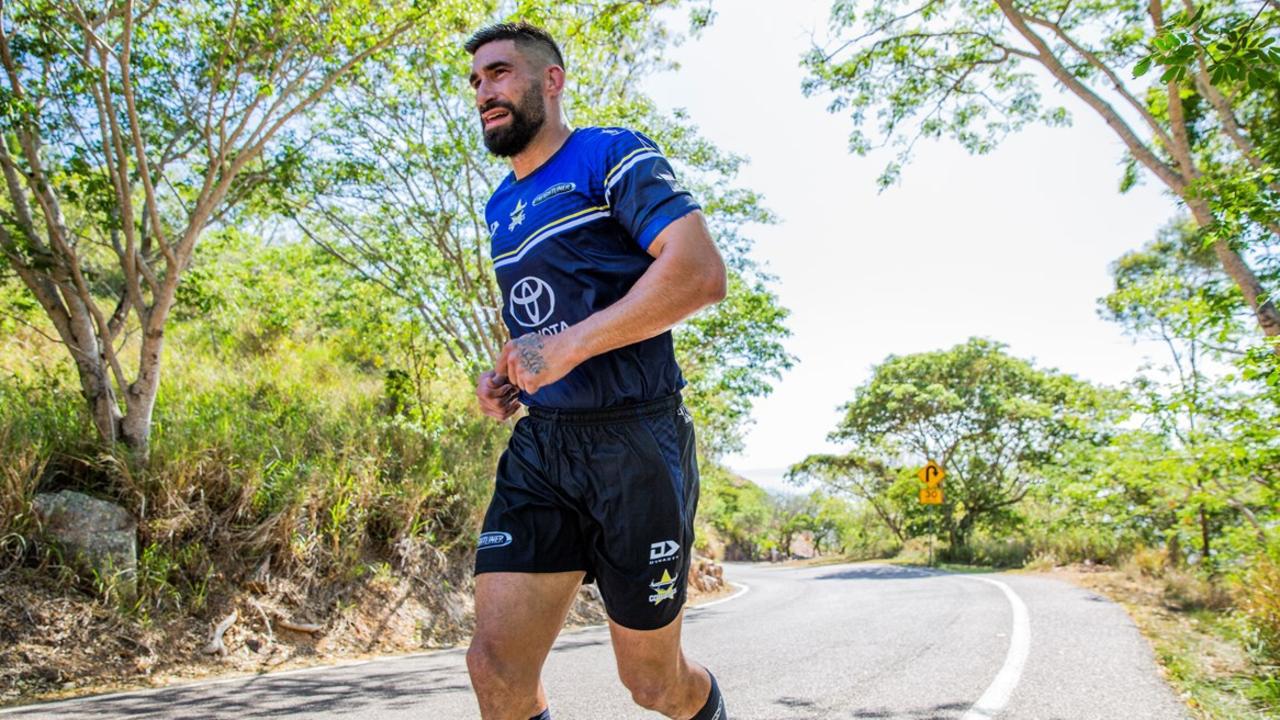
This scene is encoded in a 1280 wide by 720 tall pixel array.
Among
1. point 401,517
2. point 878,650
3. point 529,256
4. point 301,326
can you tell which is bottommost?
point 878,650

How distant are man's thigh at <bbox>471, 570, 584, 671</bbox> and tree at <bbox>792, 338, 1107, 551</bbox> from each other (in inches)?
1133

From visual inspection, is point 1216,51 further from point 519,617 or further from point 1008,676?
point 1008,676

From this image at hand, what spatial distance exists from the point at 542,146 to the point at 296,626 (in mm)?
6043

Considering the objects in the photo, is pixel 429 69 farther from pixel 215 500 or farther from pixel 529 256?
pixel 529 256

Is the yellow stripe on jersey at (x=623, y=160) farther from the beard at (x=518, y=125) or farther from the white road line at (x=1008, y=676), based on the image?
the white road line at (x=1008, y=676)

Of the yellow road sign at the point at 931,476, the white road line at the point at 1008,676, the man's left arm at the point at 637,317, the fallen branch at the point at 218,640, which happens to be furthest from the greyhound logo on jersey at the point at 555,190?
the yellow road sign at the point at 931,476

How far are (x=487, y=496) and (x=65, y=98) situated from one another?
628cm

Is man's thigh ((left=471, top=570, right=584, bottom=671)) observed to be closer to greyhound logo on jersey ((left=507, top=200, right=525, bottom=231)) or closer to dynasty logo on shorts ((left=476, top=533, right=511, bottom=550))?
dynasty logo on shorts ((left=476, top=533, right=511, bottom=550))

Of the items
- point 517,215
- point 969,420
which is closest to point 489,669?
point 517,215

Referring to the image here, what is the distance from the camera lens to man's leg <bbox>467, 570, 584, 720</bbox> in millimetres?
1896

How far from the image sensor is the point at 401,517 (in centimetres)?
878

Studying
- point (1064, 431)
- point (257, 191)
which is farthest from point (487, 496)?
point (1064, 431)

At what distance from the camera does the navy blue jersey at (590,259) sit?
202 cm

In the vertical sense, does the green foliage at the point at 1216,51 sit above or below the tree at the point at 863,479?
above
